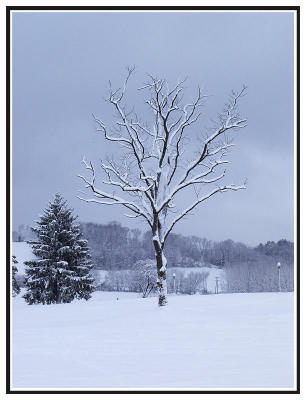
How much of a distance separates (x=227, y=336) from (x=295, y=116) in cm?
504

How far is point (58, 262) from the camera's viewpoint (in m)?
37.2

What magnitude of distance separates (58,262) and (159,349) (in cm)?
2909

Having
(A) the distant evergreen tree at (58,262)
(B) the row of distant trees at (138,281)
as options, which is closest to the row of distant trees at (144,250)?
(B) the row of distant trees at (138,281)

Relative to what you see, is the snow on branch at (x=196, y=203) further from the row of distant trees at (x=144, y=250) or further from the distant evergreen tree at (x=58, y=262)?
the row of distant trees at (x=144, y=250)

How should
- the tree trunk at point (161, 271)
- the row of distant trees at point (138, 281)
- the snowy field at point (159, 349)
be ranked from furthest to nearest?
the row of distant trees at point (138, 281) → the tree trunk at point (161, 271) → the snowy field at point (159, 349)

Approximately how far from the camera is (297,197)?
26.5ft

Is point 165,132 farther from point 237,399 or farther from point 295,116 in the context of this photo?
point 237,399


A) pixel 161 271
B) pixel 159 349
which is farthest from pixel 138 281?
pixel 159 349

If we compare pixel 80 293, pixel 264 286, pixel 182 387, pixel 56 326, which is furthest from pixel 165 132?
pixel 264 286

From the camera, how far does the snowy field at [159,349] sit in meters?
6.86

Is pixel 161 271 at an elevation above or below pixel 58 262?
above

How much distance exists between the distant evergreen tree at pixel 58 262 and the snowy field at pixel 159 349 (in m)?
22.0

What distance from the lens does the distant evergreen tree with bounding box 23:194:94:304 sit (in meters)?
37.3

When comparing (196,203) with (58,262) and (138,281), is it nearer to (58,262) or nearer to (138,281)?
(58,262)
